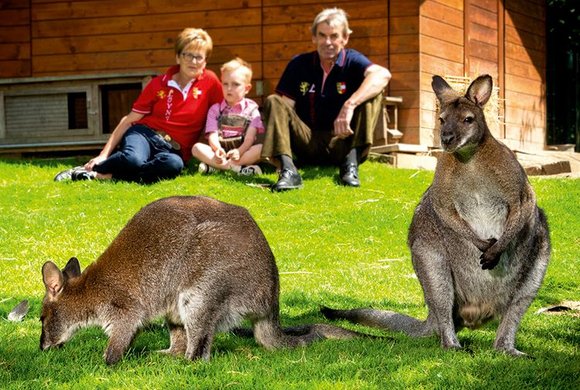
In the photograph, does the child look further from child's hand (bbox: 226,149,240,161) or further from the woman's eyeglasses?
the woman's eyeglasses

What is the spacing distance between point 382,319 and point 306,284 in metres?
1.65

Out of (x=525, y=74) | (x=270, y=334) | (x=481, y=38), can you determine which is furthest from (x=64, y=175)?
(x=525, y=74)

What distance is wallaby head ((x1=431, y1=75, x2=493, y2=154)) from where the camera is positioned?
14.9 feet

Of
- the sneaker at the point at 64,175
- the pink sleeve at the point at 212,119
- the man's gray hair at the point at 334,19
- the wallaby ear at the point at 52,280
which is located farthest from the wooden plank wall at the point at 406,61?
the wallaby ear at the point at 52,280

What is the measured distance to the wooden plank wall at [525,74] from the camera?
14547 millimetres

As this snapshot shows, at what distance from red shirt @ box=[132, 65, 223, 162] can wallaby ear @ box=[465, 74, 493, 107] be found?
6.57 meters

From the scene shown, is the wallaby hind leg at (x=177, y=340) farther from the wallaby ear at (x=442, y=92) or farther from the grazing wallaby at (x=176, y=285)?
the wallaby ear at (x=442, y=92)

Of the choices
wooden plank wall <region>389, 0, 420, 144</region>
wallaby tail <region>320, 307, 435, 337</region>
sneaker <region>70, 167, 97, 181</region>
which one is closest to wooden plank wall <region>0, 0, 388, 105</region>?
wooden plank wall <region>389, 0, 420, 144</region>

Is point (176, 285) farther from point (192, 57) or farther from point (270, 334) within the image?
point (192, 57)

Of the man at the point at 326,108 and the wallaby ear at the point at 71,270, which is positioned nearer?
the wallaby ear at the point at 71,270

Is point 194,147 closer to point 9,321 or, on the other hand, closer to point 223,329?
point 9,321

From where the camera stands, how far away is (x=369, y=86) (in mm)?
10188

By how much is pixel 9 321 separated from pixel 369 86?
5.59 metres

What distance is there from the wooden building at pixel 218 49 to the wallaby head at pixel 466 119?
789cm
